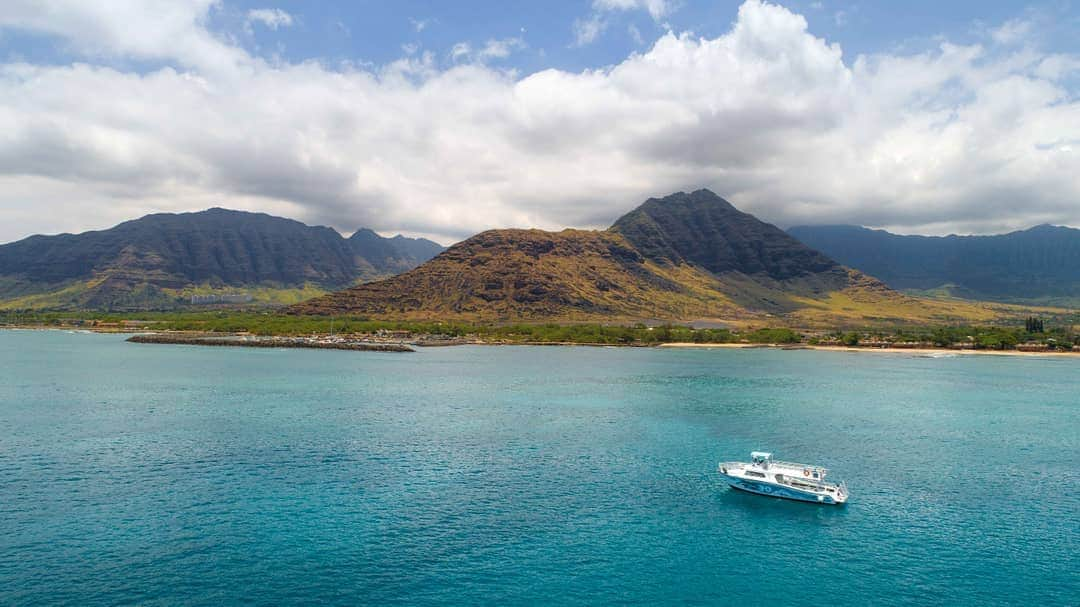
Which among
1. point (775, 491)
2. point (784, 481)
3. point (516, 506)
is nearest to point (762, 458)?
point (784, 481)

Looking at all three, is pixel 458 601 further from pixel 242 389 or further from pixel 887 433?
pixel 242 389

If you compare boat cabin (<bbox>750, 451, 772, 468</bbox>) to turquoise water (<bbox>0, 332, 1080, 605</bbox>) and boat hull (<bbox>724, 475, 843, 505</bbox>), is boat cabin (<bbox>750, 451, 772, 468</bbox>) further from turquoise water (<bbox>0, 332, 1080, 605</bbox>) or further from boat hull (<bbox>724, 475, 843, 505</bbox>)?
turquoise water (<bbox>0, 332, 1080, 605</bbox>)

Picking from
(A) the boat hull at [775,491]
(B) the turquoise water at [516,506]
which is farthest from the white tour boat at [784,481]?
(B) the turquoise water at [516,506]

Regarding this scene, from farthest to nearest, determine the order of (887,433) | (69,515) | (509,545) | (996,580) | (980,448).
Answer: (887,433), (980,448), (69,515), (509,545), (996,580)

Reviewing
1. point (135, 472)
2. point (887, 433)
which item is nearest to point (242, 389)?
point (135, 472)

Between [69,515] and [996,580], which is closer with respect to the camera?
[996,580]

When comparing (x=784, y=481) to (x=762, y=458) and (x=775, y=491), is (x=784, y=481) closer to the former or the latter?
(x=775, y=491)
